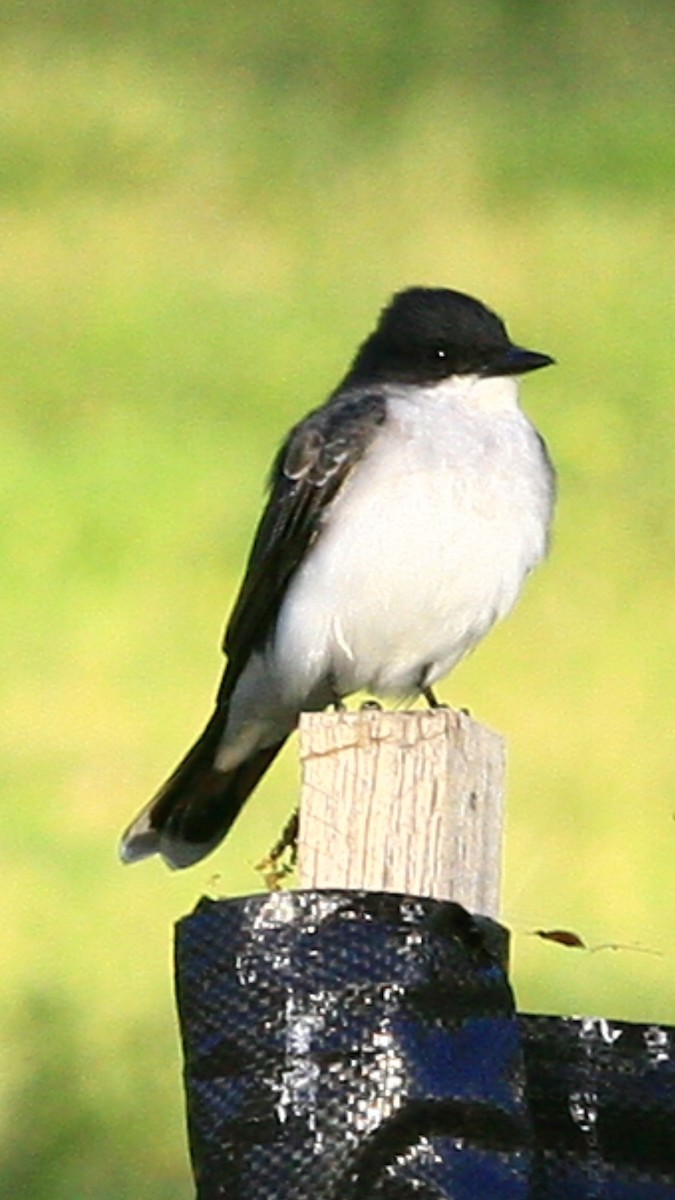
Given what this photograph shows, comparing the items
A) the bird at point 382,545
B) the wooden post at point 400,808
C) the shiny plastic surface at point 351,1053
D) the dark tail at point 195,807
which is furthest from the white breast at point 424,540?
the shiny plastic surface at point 351,1053

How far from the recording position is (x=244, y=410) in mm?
5504

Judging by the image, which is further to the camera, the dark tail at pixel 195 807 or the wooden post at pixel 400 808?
the dark tail at pixel 195 807

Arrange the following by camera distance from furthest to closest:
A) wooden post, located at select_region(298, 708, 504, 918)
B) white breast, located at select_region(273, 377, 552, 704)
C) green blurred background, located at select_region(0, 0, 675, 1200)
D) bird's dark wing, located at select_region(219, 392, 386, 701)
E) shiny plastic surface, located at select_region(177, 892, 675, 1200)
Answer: green blurred background, located at select_region(0, 0, 675, 1200)
bird's dark wing, located at select_region(219, 392, 386, 701)
white breast, located at select_region(273, 377, 552, 704)
wooden post, located at select_region(298, 708, 504, 918)
shiny plastic surface, located at select_region(177, 892, 675, 1200)

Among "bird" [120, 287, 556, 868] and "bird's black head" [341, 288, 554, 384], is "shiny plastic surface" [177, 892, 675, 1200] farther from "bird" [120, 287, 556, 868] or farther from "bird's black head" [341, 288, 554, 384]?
"bird's black head" [341, 288, 554, 384]

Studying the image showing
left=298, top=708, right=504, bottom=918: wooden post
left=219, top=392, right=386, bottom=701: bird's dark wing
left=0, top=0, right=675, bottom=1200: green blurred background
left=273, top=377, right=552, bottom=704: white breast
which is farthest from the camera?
left=0, top=0, right=675, bottom=1200: green blurred background

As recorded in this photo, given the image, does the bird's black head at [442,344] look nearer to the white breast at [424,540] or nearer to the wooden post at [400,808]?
the white breast at [424,540]

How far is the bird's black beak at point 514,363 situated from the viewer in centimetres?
359

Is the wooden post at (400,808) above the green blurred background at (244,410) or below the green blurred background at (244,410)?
below

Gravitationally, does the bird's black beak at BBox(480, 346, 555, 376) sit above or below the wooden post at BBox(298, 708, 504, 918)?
above

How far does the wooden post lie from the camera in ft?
7.52

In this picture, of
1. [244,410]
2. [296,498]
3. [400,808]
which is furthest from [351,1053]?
[244,410]

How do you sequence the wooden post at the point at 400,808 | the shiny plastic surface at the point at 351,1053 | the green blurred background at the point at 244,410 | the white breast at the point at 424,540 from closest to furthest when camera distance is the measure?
the shiny plastic surface at the point at 351,1053 < the wooden post at the point at 400,808 < the white breast at the point at 424,540 < the green blurred background at the point at 244,410

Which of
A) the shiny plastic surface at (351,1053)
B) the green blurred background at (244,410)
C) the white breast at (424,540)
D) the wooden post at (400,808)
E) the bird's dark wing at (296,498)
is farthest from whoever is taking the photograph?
the green blurred background at (244,410)

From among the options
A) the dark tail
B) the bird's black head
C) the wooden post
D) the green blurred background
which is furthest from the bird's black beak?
the wooden post
